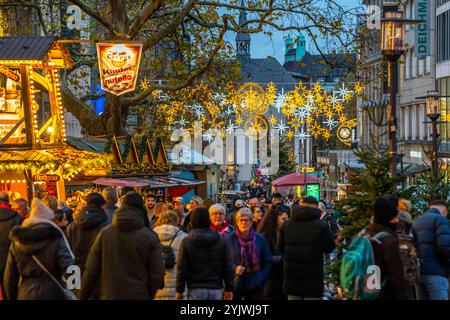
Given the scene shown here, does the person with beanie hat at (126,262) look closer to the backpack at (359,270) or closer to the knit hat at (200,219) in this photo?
the knit hat at (200,219)

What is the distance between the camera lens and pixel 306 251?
34.2ft

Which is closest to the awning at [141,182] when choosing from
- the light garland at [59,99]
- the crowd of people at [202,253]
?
the light garland at [59,99]

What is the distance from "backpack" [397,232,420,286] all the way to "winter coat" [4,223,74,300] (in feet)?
10.3

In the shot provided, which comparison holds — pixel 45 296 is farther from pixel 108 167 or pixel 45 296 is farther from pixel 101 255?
pixel 108 167

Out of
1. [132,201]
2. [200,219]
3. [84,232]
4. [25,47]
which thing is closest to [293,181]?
[25,47]

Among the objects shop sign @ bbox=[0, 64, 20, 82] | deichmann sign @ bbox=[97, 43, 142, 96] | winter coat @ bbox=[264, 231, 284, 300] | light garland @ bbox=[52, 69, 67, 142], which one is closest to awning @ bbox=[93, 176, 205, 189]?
light garland @ bbox=[52, 69, 67, 142]

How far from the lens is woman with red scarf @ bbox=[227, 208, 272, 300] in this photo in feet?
36.6

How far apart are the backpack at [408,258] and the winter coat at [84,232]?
3207mm

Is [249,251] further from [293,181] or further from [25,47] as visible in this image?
[293,181]

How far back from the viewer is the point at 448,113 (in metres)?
47.1

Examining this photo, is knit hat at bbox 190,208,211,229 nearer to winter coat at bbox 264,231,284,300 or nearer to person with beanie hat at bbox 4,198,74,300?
person with beanie hat at bbox 4,198,74,300

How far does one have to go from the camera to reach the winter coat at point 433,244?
11148 millimetres

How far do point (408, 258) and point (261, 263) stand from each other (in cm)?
215

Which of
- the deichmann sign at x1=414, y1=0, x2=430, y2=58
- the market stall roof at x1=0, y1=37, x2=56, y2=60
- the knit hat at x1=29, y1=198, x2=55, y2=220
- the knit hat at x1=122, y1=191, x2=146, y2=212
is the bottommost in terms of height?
the knit hat at x1=29, y1=198, x2=55, y2=220
